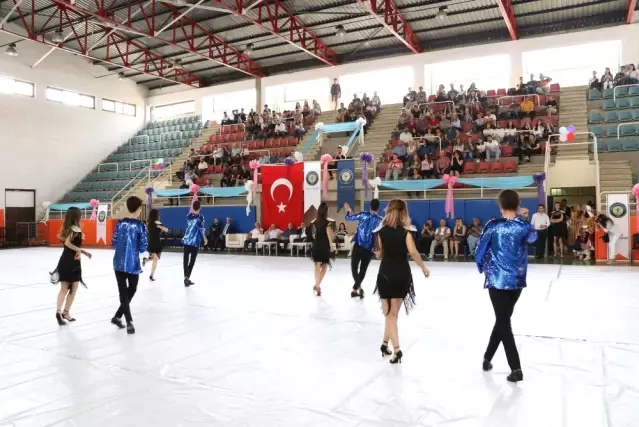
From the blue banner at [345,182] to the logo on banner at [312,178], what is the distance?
0.79 metres

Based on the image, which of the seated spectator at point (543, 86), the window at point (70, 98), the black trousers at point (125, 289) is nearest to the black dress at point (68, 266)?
the black trousers at point (125, 289)

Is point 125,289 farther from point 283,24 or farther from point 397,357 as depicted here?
point 283,24

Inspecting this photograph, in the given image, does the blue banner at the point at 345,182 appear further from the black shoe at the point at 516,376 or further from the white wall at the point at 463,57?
the black shoe at the point at 516,376

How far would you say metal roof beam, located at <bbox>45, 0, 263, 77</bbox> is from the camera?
18.6 m

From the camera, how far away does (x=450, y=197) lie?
47.8 feet

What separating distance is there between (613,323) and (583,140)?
491 inches

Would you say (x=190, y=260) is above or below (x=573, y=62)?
below

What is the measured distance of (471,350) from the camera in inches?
191

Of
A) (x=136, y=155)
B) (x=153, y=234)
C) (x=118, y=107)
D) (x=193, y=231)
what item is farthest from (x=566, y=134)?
(x=118, y=107)

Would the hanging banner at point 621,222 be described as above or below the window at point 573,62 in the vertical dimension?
below

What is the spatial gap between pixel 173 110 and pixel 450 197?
21.9m

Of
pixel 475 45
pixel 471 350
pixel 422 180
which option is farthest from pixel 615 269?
pixel 475 45

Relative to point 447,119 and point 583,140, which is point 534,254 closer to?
point 583,140

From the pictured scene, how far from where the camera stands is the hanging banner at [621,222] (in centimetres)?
1235
